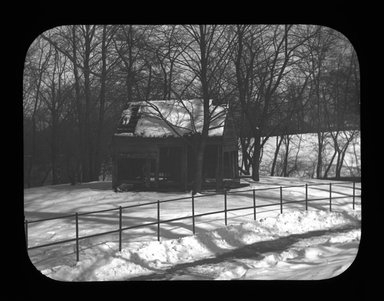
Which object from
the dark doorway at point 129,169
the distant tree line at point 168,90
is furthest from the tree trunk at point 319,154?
the dark doorway at point 129,169

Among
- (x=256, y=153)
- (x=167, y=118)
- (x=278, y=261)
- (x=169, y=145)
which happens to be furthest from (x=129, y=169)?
(x=278, y=261)

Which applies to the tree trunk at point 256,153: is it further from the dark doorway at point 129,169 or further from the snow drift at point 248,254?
the dark doorway at point 129,169

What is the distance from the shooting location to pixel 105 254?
5.59m

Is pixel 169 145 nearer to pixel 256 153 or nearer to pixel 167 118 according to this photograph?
pixel 167 118

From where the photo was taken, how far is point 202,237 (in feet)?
22.0

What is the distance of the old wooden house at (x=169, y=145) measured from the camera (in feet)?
22.5

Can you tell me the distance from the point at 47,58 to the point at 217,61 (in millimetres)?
2875

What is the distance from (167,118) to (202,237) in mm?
2406

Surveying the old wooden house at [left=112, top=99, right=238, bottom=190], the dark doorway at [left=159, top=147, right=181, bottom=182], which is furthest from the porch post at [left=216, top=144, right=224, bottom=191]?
the dark doorway at [left=159, top=147, right=181, bottom=182]

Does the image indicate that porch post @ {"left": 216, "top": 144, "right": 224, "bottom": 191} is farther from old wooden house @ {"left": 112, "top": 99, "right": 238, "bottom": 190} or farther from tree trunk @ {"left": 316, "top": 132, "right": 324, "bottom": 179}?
tree trunk @ {"left": 316, "top": 132, "right": 324, "bottom": 179}

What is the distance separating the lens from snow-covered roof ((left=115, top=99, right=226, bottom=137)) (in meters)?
6.66

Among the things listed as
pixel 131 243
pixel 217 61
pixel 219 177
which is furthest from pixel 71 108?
pixel 219 177

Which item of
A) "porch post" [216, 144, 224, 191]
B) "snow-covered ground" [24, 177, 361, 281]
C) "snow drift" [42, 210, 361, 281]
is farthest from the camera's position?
"porch post" [216, 144, 224, 191]

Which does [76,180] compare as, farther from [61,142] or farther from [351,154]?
[351,154]
